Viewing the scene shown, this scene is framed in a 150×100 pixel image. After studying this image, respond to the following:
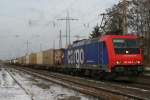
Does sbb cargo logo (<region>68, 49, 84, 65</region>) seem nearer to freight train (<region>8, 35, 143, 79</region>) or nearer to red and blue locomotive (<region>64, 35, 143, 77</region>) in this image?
freight train (<region>8, 35, 143, 79</region>)

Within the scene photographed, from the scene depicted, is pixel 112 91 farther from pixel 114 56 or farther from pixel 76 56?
pixel 76 56

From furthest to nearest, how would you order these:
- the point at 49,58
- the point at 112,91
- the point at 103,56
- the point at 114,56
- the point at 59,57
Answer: the point at 49,58
the point at 59,57
the point at 103,56
the point at 114,56
the point at 112,91

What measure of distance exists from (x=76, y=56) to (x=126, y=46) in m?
9.68

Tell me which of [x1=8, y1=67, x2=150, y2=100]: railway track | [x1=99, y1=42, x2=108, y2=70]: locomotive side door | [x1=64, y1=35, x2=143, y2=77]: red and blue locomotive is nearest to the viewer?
[x1=8, y1=67, x2=150, y2=100]: railway track

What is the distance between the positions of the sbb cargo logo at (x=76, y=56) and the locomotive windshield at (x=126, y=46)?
6.82 m

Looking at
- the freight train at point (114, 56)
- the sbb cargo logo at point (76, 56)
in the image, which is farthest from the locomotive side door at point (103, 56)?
the sbb cargo logo at point (76, 56)

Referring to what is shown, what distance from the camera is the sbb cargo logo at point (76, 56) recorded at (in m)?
35.1

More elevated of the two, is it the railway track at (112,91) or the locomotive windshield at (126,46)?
the locomotive windshield at (126,46)

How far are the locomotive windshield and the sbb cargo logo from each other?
6.82 meters

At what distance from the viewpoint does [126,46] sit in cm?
2823

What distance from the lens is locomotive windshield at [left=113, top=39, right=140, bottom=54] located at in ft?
92.1

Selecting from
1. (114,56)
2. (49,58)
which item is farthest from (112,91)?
(49,58)

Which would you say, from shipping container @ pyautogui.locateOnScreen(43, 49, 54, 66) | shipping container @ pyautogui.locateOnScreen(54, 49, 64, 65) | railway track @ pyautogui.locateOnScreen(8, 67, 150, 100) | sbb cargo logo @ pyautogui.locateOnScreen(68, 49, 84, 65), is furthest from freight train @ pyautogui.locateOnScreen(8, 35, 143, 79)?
shipping container @ pyautogui.locateOnScreen(43, 49, 54, 66)

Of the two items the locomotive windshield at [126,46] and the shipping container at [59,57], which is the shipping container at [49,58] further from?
the locomotive windshield at [126,46]
